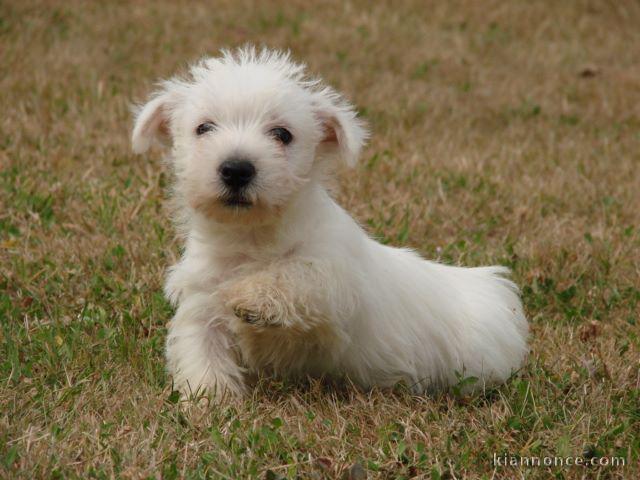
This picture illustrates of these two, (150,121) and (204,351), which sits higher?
(150,121)

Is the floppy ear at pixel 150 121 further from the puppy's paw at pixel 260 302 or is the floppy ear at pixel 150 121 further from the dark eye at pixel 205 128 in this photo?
the puppy's paw at pixel 260 302

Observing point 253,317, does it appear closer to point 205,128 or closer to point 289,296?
point 289,296

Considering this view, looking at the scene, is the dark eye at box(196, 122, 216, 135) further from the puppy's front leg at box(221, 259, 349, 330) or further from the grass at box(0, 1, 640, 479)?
the grass at box(0, 1, 640, 479)

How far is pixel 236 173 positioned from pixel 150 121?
831 mm

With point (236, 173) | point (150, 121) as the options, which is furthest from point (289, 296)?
point (150, 121)

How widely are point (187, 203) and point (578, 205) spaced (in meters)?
4.08

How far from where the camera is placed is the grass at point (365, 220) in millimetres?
3850

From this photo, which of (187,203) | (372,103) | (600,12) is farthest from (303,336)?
(600,12)

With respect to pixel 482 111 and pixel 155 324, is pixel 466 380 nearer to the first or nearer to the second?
pixel 155 324

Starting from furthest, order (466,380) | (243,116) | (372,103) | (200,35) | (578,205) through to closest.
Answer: (200,35)
(372,103)
(578,205)
(466,380)
(243,116)

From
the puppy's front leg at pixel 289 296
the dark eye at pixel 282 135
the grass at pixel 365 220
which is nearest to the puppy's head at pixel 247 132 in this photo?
the dark eye at pixel 282 135

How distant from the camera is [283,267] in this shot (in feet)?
13.7

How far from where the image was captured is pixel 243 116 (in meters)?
4.19

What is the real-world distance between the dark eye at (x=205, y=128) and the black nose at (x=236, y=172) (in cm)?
29
